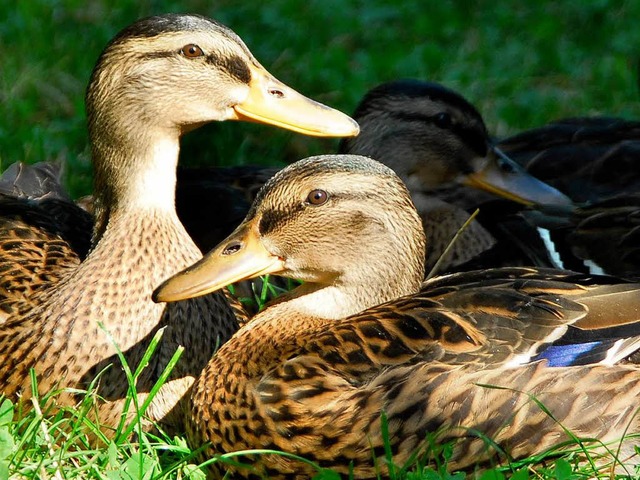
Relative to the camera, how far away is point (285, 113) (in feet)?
15.4

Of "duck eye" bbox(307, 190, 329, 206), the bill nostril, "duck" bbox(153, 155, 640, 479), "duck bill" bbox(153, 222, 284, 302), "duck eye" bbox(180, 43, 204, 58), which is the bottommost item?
"duck" bbox(153, 155, 640, 479)

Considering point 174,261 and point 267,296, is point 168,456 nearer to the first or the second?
point 174,261

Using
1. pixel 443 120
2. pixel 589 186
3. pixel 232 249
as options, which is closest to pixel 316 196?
pixel 232 249

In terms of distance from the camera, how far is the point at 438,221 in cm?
600

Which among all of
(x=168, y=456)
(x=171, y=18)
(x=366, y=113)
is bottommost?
(x=168, y=456)

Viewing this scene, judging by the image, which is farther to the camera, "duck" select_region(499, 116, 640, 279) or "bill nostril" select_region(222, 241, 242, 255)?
"duck" select_region(499, 116, 640, 279)

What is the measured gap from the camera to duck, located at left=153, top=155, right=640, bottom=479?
149 inches

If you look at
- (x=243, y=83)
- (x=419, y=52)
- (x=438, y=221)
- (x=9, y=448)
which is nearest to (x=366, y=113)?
(x=438, y=221)

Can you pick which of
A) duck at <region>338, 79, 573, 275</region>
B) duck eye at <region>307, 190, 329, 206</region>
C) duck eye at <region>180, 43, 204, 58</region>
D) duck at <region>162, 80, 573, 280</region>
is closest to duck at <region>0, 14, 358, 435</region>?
duck eye at <region>180, 43, 204, 58</region>

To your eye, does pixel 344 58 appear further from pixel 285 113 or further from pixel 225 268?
pixel 225 268

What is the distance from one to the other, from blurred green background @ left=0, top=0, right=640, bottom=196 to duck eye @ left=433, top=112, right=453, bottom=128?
3.56ft

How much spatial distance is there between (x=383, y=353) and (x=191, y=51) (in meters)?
1.37

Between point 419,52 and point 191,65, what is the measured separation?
12.0ft

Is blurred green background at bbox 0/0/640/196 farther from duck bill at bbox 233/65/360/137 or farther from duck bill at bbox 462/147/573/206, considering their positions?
duck bill at bbox 233/65/360/137
